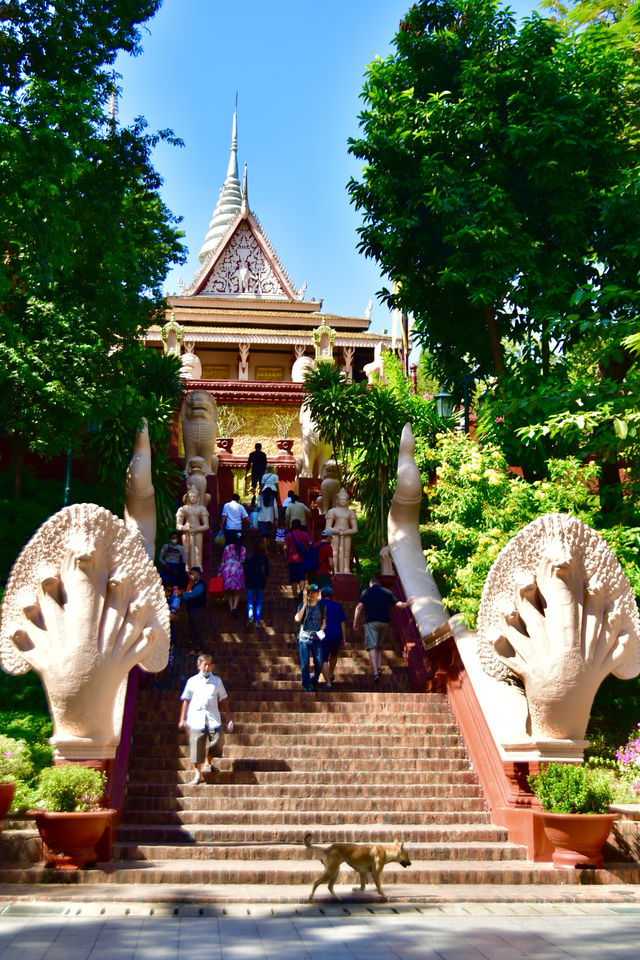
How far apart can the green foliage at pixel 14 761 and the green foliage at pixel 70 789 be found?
1.06 meters

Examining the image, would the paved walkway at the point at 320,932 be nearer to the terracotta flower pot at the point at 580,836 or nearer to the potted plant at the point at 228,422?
the terracotta flower pot at the point at 580,836

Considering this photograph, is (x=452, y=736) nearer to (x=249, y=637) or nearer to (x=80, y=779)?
(x=249, y=637)

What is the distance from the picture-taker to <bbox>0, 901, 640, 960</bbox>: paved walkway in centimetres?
529

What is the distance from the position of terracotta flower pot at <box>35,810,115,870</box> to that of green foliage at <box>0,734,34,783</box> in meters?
1.15

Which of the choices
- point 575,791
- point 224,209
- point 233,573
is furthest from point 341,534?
point 224,209

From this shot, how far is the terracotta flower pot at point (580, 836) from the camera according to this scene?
7.70m

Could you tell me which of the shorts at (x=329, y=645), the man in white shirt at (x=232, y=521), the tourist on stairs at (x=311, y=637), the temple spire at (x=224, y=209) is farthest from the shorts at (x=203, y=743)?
the temple spire at (x=224, y=209)

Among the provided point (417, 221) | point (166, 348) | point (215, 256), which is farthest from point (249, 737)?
point (215, 256)

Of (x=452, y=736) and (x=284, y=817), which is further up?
(x=452, y=736)

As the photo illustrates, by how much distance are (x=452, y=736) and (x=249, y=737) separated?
2045 mm

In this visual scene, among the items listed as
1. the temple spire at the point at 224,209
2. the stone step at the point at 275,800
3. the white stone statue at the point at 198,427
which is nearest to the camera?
the stone step at the point at 275,800

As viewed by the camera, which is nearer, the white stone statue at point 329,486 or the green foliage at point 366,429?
the green foliage at point 366,429

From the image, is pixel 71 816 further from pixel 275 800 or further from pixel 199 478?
pixel 199 478

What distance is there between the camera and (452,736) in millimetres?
10352
